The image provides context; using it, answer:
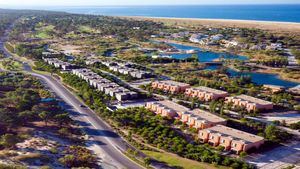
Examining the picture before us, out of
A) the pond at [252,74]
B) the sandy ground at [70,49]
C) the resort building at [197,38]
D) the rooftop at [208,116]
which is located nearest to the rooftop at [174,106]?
the rooftop at [208,116]

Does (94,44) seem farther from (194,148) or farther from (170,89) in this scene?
(194,148)

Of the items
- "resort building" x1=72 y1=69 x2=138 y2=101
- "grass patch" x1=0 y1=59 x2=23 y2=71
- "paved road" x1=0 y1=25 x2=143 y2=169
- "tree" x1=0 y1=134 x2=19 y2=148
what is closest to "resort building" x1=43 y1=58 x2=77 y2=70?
"grass patch" x1=0 y1=59 x2=23 y2=71

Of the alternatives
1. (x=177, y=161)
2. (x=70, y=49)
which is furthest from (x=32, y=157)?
(x=70, y=49)

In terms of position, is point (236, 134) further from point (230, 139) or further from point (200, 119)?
point (200, 119)

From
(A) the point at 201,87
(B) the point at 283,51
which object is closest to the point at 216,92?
(A) the point at 201,87

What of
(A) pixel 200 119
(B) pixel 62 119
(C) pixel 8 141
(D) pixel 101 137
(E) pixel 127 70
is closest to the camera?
(C) pixel 8 141

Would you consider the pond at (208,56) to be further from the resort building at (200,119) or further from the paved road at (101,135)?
the resort building at (200,119)

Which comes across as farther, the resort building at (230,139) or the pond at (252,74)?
the pond at (252,74)
